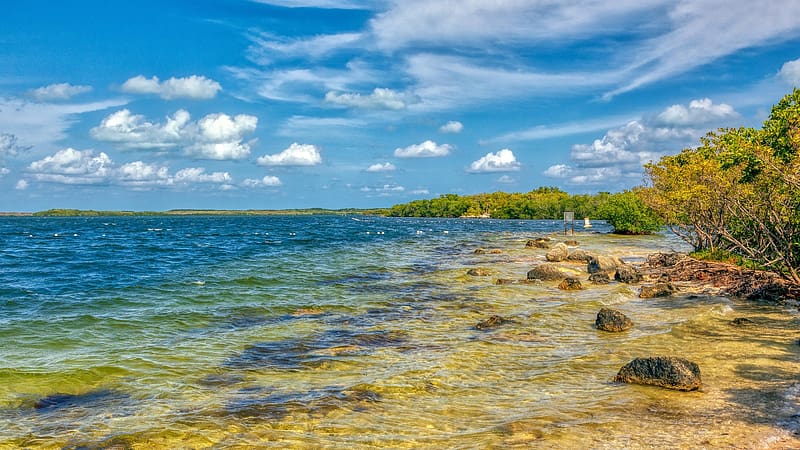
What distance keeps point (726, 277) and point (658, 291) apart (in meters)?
3.78

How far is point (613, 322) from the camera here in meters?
15.8

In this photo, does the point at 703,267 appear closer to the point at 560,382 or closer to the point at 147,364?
the point at 560,382

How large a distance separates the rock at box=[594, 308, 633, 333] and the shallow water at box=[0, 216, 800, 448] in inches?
16.0

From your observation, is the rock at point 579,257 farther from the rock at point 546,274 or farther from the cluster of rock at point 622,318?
the rock at point 546,274

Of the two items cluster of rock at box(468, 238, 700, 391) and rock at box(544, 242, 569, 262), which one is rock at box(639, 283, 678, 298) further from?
rock at box(544, 242, 569, 262)

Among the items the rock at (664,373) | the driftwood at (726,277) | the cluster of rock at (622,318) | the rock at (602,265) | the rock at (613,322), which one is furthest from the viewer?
the rock at (602,265)

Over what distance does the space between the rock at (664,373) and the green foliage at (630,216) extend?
61807 millimetres

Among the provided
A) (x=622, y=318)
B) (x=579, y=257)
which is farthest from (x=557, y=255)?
(x=622, y=318)

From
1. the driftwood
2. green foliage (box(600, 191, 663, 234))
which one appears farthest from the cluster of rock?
green foliage (box(600, 191, 663, 234))

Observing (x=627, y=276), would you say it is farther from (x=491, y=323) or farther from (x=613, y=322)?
(x=491, y=323)

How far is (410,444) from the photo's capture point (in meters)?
8.20

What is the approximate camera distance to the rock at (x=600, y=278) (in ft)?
86.5

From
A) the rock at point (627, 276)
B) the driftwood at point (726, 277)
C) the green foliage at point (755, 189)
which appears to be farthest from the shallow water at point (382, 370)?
the green foliage at point (755, 189)

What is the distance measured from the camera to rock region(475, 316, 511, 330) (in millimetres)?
16672
